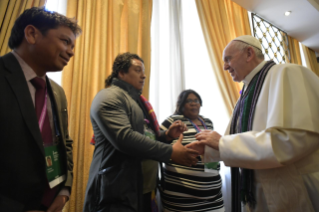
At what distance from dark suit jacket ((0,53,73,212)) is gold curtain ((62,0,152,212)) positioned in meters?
1.13

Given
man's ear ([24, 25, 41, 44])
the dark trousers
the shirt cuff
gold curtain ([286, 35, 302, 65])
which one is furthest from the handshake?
gold curtain ([286, 35, 302, 65])

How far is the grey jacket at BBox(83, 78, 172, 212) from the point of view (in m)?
1.12

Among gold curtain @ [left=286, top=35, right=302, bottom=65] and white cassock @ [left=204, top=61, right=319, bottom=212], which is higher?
gold curtain @ [left=286, top=35, right=302, bottom=65]

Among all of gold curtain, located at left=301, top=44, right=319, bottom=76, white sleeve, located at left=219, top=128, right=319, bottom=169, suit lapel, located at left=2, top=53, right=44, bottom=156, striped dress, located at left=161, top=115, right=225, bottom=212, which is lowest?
striped dress, located at left=161, top=115, right=225, bottom=212

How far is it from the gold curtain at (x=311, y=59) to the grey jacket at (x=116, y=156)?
5812 mm

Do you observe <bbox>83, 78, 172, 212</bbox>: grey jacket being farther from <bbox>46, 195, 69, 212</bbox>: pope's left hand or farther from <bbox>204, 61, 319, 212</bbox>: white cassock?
<bbox>204, 61, 319, 212</bbox>: white cassock

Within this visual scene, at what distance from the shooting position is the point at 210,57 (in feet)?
10.7

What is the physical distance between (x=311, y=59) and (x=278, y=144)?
19.3ft

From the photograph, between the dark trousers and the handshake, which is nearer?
the handshake

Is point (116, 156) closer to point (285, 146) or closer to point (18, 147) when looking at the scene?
point (18, 147)

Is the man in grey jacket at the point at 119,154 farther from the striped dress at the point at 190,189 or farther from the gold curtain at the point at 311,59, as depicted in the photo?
the gold curtain at the point at 311,59

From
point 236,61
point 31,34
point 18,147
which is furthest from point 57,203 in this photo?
point 236,61

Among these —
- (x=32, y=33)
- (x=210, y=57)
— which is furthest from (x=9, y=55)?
(x=210, y=57)

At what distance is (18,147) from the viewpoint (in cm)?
73
